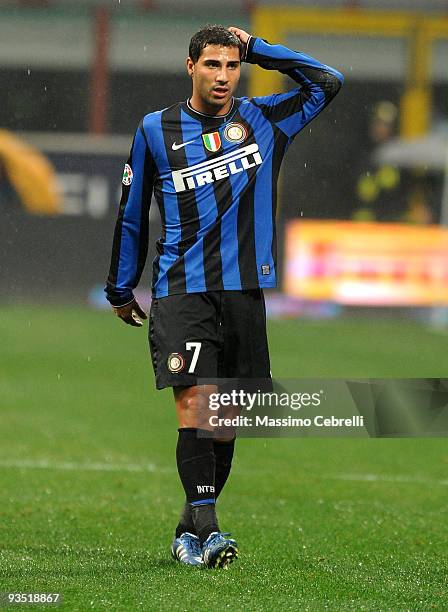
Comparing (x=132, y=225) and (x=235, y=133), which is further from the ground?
(x=235, y=133)

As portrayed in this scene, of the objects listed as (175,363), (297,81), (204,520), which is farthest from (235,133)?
(204,520)

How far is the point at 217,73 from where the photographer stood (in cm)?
466

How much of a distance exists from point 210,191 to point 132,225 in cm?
30

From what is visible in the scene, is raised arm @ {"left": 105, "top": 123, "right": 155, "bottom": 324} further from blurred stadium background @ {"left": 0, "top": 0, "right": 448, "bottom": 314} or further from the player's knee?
blurred stadium background @ {"left": 0, "top": 0, "right": 448, "bottom": 314}

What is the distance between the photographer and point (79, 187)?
18.6 metres

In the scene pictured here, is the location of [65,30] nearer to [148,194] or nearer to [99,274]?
[99,274]

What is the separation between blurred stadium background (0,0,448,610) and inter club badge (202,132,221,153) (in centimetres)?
139

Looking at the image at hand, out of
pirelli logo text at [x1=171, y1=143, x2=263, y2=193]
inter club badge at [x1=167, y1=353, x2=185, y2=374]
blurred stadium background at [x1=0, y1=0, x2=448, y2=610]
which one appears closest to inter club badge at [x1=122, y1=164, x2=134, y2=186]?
pirelli logo text at [x1=171, y1=143, x2=263, y2=193]

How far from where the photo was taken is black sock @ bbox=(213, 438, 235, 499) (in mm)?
4965

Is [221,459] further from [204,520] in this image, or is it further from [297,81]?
[297,81]

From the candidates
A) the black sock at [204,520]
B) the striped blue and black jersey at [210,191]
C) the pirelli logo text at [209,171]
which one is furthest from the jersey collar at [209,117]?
the black sock at [204,520]
